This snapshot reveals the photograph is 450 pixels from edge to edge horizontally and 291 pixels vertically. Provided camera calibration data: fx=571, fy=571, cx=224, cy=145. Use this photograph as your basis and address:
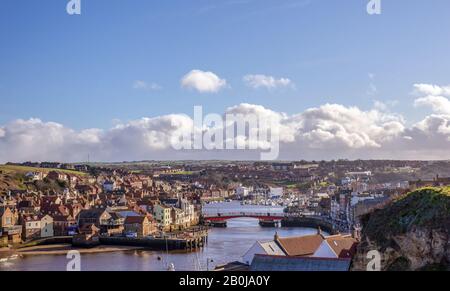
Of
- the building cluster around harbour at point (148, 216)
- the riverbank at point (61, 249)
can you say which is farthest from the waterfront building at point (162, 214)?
the riverbank at point (61, 249)

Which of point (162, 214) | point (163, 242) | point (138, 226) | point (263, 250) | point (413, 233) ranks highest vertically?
point (413, 233)

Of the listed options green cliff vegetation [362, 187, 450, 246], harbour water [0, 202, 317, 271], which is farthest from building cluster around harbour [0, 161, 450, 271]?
harbour water [0, 202, 317, 271]

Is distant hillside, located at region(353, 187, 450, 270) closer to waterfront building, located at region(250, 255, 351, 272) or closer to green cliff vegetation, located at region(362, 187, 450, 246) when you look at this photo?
green cliff vegetation, located at region(362, 187, 450, 246)

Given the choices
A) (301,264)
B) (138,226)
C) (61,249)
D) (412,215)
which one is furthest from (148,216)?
(412,215)

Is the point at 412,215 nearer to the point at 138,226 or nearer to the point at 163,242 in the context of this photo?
the point at 163,242

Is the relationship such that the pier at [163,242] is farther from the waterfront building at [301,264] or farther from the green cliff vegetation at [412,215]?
the green cliff vegetation at [412,215]

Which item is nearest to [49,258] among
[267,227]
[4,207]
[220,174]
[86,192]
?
[4,207]
